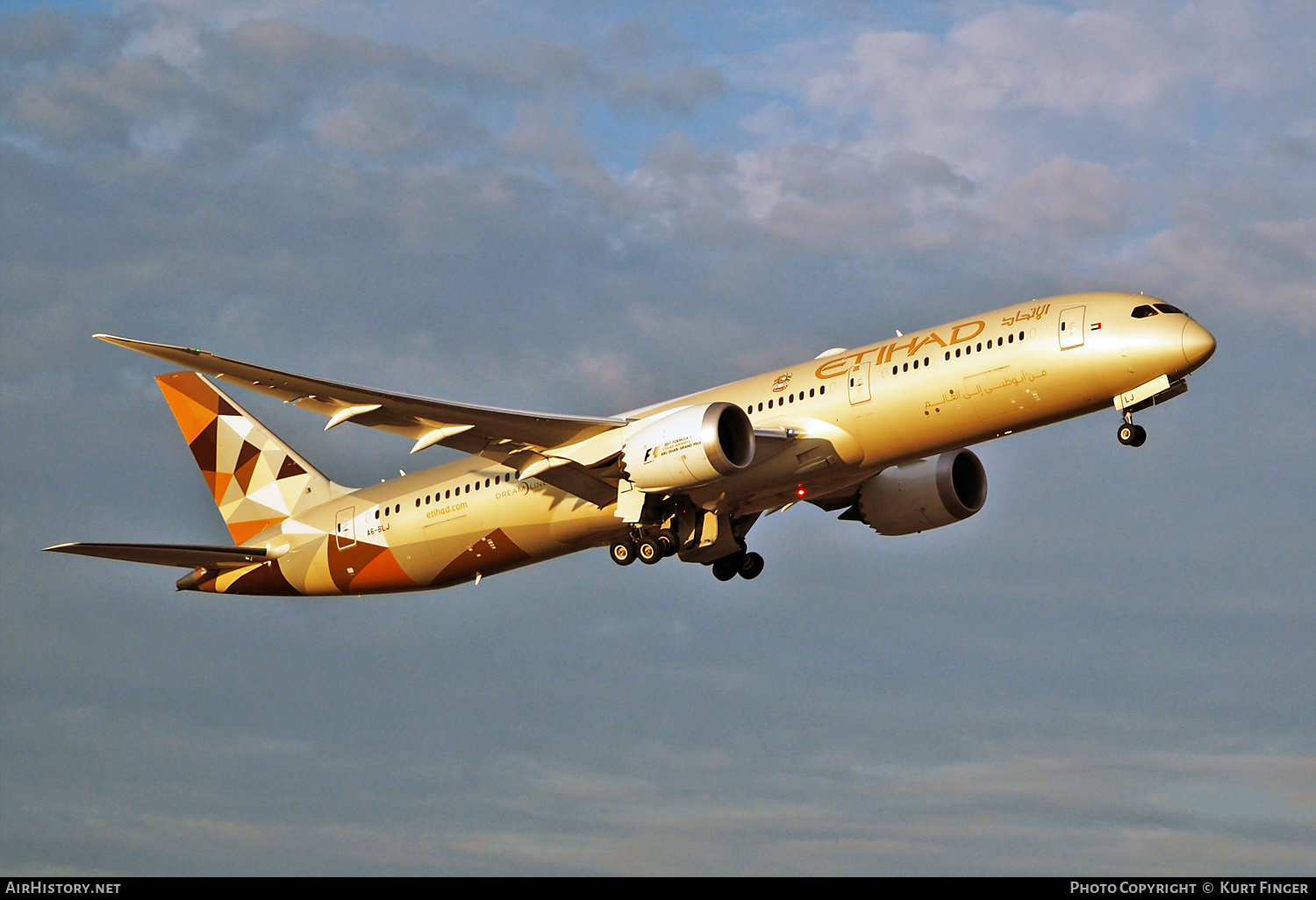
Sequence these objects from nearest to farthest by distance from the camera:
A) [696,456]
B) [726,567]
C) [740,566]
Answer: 1. [696,456]
2. [740,566]
3. [726,567]

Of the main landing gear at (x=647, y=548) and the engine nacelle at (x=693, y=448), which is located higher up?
the engine nacelle at (x=693, y=448)

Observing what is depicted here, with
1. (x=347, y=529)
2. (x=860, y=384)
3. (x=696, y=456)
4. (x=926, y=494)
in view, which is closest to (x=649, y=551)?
(x=696, y=456)

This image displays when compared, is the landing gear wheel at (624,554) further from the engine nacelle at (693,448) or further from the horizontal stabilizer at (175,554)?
the horizontal stabilizer at (175,554)

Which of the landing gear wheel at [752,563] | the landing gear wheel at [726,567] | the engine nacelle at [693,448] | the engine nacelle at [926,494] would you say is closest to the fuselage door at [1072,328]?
the engine nacelle at [693,448]

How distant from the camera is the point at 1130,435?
37.8m

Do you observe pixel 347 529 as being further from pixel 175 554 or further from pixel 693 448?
pixel 693 448

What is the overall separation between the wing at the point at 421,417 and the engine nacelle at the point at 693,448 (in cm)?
241

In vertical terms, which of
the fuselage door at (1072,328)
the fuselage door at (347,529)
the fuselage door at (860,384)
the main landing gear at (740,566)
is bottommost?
the main landing gear at (740,566)

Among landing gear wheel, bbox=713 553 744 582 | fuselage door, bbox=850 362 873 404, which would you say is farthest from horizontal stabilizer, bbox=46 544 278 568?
fuselage door, bbox=850 362 873 404

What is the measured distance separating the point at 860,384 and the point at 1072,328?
5202 millimetres

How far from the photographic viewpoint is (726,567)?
48094 mm

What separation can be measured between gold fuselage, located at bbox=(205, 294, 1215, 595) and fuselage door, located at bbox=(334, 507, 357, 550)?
0.83 ft

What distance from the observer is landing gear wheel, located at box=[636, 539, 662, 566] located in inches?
1689

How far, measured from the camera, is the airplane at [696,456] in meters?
37.8
